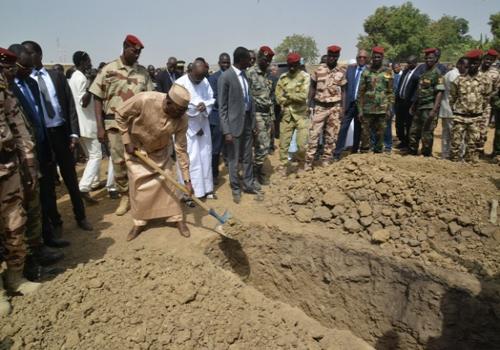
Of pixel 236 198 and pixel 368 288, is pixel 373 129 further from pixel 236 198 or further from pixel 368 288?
pixel 368 288

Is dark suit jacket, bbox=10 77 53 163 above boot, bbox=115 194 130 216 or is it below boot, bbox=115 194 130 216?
above

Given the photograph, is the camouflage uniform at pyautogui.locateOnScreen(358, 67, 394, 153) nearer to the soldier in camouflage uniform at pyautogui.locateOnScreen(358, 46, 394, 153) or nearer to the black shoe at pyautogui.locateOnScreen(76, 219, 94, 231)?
the soldier in camouflage uniform at pyautogui.locateOnScreen(358, 46, 394, 153)

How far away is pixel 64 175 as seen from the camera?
383cm

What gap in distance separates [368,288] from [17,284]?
3400mm

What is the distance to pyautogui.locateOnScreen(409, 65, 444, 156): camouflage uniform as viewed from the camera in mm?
6141

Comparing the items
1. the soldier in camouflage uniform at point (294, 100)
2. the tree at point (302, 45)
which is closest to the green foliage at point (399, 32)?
the tree at point (302, 45)

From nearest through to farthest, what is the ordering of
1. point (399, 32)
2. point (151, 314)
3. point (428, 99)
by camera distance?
point (151, 314), point (428, 99), point (399, 32)

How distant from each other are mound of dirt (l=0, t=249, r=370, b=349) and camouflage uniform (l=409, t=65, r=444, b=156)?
16.0 ft

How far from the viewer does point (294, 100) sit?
5.46m

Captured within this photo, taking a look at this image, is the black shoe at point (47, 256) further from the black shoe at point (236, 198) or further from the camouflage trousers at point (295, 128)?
the camouflage trousers at point (295, 128)

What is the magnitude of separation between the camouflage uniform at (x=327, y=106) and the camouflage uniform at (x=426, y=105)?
1692mm

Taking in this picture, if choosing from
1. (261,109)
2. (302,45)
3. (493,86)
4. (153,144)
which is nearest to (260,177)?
(261,109)

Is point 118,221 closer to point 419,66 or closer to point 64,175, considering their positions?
point 64,175

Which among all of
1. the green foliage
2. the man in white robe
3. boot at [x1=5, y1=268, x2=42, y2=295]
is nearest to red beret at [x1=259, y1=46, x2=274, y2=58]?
the man in white robe
